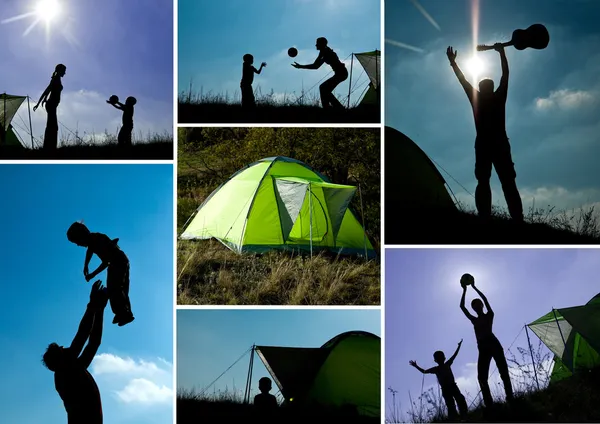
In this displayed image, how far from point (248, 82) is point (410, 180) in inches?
56.2

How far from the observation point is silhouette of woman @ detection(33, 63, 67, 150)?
4844 mm

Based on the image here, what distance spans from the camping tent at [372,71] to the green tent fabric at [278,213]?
2.25ft

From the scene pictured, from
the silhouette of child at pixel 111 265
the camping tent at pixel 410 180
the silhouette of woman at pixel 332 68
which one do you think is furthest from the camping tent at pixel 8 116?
the camping tent at pixel 410 180

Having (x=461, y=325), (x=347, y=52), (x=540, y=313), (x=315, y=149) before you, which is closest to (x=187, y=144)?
(x=315, y=149)

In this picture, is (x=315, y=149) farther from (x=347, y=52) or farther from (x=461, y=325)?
(x=461, y=325)

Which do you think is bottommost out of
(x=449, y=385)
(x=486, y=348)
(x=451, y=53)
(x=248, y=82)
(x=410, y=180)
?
(x=449, y=385)

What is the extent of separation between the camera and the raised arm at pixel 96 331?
4.60 meters

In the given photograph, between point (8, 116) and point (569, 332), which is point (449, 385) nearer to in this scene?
point (569, 332)

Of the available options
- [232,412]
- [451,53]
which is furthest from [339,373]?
[451,53]

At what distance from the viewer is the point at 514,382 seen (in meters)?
4.80

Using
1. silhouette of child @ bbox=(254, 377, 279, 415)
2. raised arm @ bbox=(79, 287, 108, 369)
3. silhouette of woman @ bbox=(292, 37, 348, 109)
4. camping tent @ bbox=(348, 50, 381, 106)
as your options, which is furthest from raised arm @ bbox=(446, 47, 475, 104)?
raised arm @ bbox=(79, 287, 108, 369)

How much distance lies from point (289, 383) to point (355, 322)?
641 millimetres

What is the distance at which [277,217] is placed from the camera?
16.4 feet

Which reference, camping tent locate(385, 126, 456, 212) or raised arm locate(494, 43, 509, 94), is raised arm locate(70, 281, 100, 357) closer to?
camping tent locate(385, 126, 456, 212)
